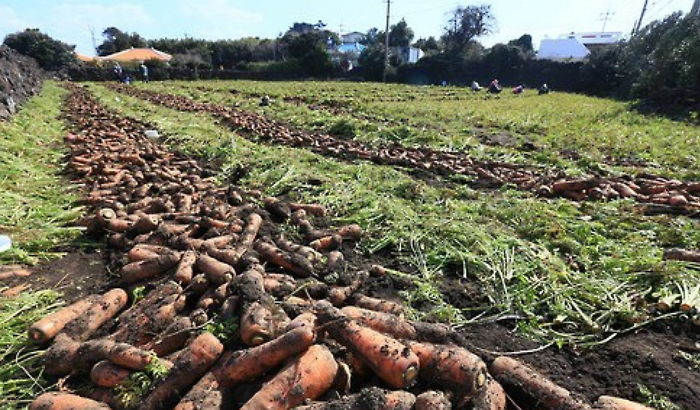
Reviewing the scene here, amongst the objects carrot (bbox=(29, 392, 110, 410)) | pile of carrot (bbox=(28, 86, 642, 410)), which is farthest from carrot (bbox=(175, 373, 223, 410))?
carrot (bbox=(29, 392, 110, 410))

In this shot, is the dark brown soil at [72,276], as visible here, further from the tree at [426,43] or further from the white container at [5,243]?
the tree at [426,43]

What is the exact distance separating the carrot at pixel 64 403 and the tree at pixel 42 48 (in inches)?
1622

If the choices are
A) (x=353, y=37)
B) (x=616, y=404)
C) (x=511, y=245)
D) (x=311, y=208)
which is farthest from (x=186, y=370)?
(x=353, y=37)

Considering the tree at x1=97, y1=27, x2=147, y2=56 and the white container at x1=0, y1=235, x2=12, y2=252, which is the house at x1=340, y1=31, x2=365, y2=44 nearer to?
the tree at x1=97, y1=27, x2=147, y2=56

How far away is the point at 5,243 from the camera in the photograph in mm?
3840

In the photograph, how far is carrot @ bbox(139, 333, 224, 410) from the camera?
2.15 m

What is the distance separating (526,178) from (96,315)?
261 inches

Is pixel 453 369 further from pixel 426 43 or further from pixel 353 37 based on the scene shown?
pixel 353 37

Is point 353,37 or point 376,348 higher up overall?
point 353,37

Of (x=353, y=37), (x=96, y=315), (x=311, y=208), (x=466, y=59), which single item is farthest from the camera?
(x=353, y=37)

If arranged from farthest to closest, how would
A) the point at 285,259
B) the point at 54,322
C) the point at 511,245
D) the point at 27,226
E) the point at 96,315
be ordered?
1. the point at 27,226
2. the point at 511,245
3. the point at 285,259
4. the point at 96,315
5. the point at 54,322

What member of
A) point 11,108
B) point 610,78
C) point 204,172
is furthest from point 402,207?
point 610,78

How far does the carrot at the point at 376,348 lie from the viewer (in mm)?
2184

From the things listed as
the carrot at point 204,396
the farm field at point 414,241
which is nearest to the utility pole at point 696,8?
the farm field at point 414,241
